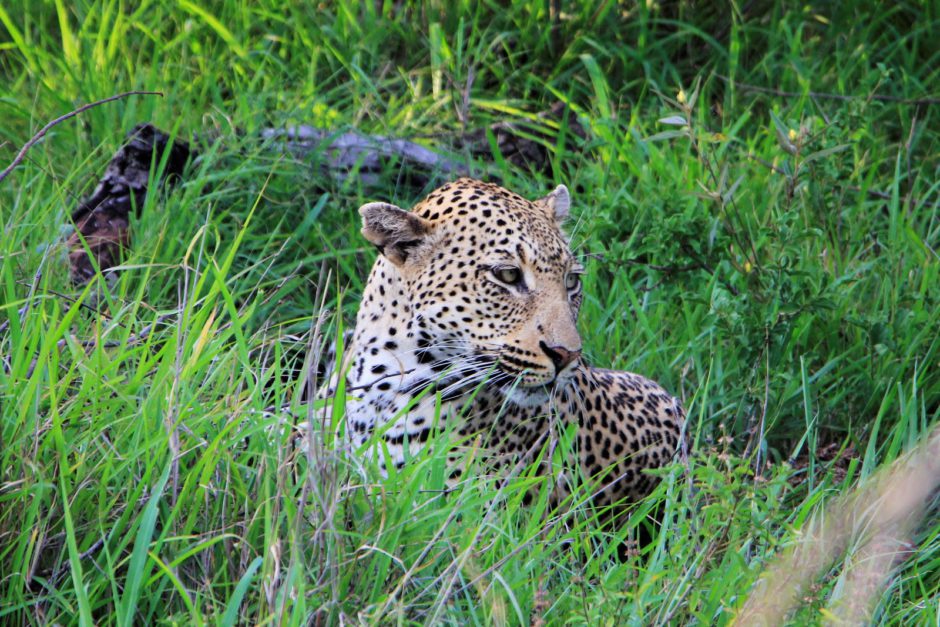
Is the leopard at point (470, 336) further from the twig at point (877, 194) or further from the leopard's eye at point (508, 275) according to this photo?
the twig at point (877, 194)

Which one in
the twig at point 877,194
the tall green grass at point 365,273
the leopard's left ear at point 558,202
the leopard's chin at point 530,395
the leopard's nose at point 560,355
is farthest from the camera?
the twig at point 877,194

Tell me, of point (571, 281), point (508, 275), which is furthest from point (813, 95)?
point (508, 275)

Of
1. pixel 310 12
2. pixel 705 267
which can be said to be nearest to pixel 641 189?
pixel 705 267

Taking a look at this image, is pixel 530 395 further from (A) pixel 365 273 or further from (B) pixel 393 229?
(A) pixel 365 273

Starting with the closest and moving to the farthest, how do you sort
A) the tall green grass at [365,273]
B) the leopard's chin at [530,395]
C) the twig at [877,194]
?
the tall green grass at [365,273] < the leopard's chin at [530,395] < the twig at [877,194]

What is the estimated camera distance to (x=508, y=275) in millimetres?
4738

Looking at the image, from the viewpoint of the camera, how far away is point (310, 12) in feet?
25.1

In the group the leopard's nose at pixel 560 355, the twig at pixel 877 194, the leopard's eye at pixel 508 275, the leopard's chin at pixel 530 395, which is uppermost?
Answer: the leopard's eye at pixel 508 275

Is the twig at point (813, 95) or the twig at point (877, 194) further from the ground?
the twig at point (813, 95)

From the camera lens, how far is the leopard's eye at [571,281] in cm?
494

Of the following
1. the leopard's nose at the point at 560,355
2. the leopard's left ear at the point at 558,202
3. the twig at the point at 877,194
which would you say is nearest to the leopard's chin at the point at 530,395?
the leopard's nose at the point at 560,355

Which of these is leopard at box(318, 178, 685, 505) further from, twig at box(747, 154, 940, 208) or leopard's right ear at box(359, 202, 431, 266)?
twig at box(747, 154, 940, 208)

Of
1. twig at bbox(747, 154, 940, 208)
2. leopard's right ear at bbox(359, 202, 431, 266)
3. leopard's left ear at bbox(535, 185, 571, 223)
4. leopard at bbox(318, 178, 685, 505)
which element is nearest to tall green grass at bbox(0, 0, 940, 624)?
twig at bbox(747, 154, 940, 208)

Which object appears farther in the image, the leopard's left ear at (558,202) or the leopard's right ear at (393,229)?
the leopard's left ear at (558,202)
